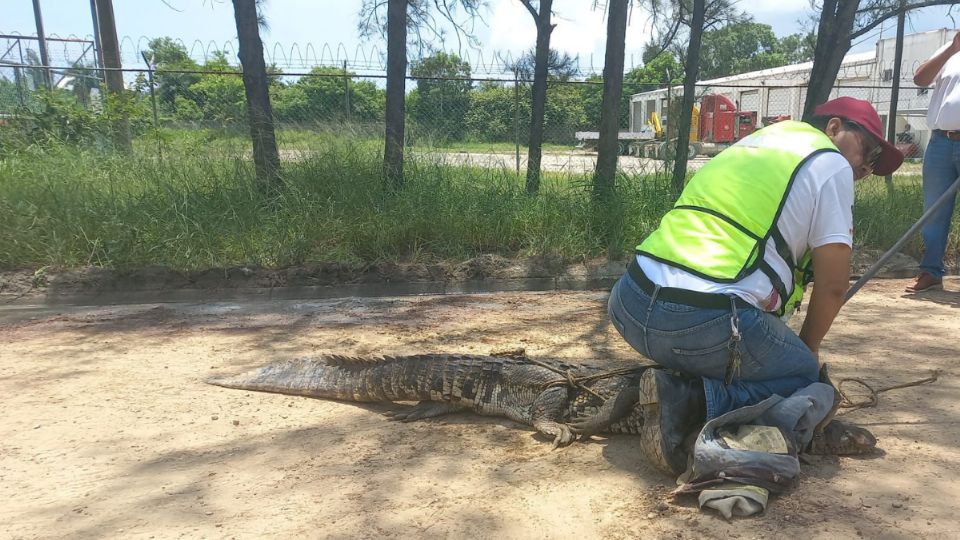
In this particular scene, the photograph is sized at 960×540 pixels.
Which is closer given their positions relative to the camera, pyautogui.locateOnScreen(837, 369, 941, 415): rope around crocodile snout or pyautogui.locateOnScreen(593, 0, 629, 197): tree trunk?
pyautogui.locateOnScreen(837, 369, 941, 415): rope around crocodile snout

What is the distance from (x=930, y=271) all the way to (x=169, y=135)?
942 centimetres

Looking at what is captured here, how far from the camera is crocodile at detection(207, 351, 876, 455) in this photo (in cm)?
290

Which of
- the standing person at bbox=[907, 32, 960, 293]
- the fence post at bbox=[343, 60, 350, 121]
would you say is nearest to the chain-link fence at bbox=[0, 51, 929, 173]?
the fence post at bbox=[343, 60, 350, 121]

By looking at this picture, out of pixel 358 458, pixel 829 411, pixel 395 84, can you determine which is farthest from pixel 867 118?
pixel 395 84

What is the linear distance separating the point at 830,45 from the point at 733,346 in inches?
284

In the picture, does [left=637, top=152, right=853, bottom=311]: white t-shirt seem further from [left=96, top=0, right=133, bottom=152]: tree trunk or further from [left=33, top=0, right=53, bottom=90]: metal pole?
[left=33, top=0, right=53, bottom=90]: metal pole

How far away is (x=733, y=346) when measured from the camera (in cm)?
226

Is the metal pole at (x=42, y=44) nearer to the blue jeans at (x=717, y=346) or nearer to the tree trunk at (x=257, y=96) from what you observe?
the tree trunk at (x=257, y=96)

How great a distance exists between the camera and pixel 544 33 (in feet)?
29.3

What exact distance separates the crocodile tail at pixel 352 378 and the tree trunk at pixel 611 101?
180 inches

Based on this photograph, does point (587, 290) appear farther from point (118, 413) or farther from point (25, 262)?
point (25, 262)

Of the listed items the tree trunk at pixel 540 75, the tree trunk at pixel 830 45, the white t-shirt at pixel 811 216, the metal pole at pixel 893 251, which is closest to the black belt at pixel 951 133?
the tree trunk at pixel 830 45

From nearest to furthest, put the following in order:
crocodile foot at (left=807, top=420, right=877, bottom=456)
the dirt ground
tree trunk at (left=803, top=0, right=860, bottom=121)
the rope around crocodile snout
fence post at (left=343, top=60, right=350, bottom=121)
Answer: the dirt ground → crocodile foot at (left=807, top=420, right=877, bottom=456) → the rope around crocodile snout → tree trunk at (left=803, top=0, right=860, bottom=121) → fence post at (left=343, top=60, right=350, bottom=121)

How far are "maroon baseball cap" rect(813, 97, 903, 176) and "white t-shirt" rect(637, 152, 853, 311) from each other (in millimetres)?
308
